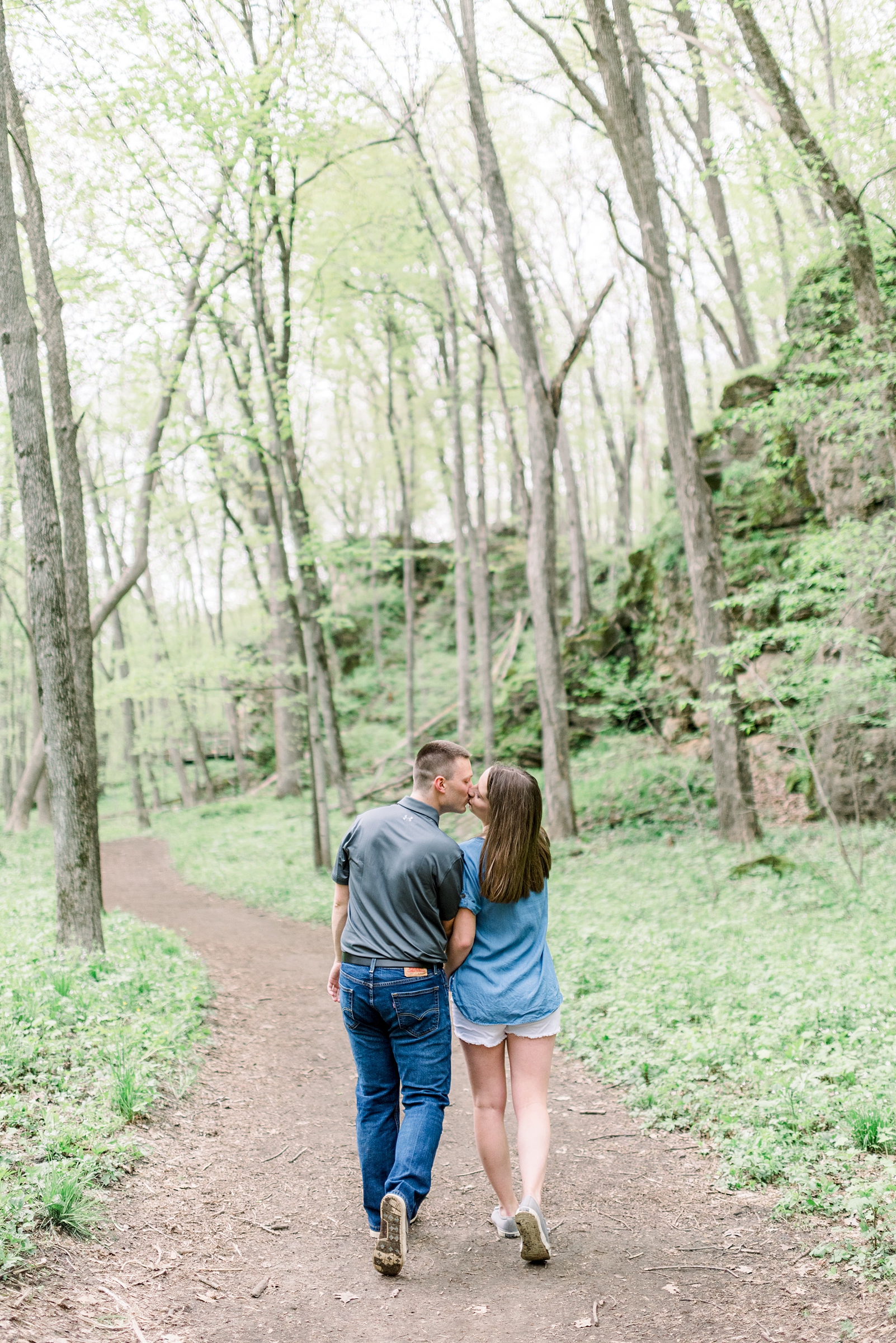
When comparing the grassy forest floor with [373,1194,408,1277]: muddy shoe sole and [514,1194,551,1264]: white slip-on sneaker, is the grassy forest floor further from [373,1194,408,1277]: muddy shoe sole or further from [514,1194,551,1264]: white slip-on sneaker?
[373,1194,408,1277]: muddy shoe sole

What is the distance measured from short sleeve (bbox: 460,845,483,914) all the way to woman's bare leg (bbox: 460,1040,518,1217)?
20.3 inches

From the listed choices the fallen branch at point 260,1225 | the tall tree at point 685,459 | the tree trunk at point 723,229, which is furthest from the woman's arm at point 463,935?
the tree trunk at point 723,229

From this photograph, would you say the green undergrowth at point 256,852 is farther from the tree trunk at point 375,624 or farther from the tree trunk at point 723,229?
the tree trunk at point 723,229

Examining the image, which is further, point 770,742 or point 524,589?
point 524,589

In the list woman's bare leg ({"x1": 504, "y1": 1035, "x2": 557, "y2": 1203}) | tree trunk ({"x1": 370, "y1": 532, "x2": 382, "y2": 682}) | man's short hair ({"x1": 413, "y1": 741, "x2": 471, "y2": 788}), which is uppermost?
tree trunk ({"x1": 370, "y1": 532, "x2": 382, "y2": 682})

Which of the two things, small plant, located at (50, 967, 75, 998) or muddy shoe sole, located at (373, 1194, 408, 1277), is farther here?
small plant, located at (50, 967, 75, 998)

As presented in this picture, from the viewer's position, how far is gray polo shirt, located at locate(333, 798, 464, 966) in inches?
130

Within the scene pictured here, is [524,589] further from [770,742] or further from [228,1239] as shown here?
[228,1239]

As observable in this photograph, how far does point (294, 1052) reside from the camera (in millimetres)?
6121

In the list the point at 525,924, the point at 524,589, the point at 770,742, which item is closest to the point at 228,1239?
the point at 525,924

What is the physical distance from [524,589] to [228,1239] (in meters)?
25.4

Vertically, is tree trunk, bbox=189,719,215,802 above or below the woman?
below

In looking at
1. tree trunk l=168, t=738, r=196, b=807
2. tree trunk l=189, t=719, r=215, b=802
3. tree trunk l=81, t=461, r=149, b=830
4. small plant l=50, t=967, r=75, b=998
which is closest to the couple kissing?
small plant l=50, t=967, r=75, b=998

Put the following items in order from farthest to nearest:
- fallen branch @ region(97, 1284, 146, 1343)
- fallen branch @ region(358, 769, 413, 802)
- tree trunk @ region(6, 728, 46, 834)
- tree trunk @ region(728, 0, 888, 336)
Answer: tree trunk @ region(6, 728, 46, 834) → fallen branch @ region(358, 769, 413, 802) → tree trunk @ region(728, 0, 888, 336) → fallen branch @ region(97, 1284, 146, 1343)
